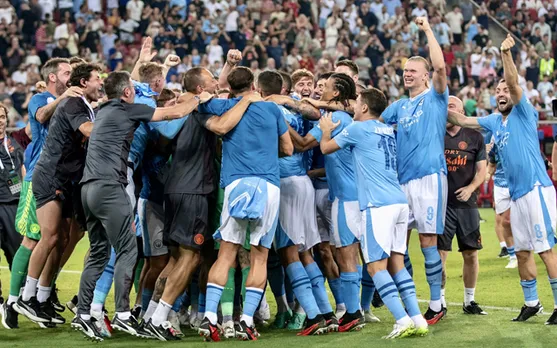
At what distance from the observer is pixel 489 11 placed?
30.7 metres

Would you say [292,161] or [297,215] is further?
[292,161]

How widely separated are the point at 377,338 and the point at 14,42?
18.1 meters

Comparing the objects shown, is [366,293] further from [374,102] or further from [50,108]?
[50,108]

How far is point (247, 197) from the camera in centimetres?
802

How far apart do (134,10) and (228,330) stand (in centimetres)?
1891

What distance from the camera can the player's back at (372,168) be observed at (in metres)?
8.05

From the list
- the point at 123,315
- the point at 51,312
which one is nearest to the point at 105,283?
the point at 123,315

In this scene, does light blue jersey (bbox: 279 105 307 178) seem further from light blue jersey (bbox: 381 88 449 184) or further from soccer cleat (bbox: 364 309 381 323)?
soccer cleat (bbox: 364 309 381 323)

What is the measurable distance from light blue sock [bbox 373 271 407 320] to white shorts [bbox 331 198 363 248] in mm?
Answer: 722

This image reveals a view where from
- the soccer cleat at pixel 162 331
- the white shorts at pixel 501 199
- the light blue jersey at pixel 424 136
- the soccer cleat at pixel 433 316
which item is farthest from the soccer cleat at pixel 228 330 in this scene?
the white shorts at pixel 501 199

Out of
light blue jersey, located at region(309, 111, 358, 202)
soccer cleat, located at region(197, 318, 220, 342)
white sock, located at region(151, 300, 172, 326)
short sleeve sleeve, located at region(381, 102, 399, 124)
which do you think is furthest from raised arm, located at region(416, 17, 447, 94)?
white sock, located at region(151, 300, 172, 326)

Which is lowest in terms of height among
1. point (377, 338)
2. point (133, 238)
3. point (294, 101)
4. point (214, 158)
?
point (377, 338)

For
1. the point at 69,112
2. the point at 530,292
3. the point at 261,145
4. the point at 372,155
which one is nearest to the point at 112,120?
the point at 69,112

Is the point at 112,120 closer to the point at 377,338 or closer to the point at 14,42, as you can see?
the point at 377,338
